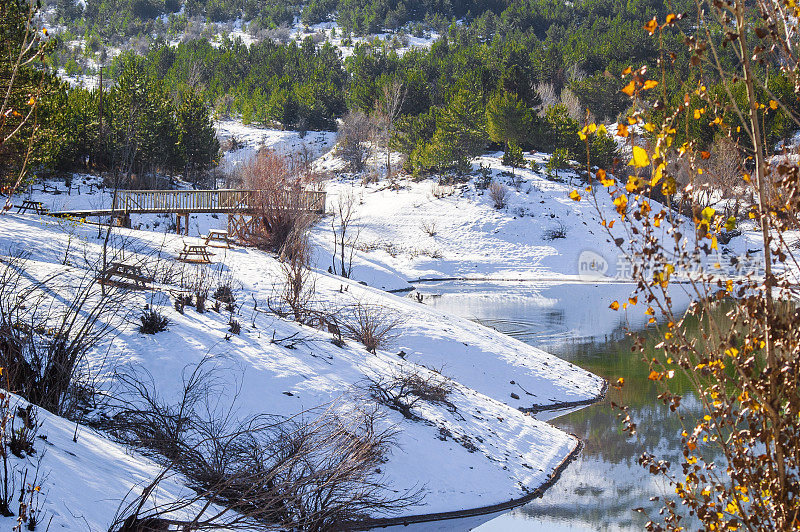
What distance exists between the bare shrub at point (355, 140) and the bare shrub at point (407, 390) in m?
37.1

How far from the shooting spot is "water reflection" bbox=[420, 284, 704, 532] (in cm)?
750

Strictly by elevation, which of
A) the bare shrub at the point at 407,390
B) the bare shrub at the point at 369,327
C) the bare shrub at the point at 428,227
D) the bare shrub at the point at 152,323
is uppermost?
the bare shrub at the point at 428,227

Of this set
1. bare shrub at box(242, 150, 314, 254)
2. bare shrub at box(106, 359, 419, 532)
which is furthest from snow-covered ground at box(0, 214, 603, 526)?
bare shrub at box(242, 150, 314, 254)

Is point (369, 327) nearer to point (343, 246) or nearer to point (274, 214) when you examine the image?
point (274, 214)

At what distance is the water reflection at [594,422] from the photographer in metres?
7.50

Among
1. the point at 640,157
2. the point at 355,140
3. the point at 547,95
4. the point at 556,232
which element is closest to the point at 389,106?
the point at 355,140

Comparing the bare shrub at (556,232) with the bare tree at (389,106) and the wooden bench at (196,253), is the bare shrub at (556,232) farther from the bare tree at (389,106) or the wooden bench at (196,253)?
the wooden bench at (196,253)

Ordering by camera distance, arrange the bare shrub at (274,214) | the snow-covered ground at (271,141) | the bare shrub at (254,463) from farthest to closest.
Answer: the snow-covered ground at (271,141)
the bare shrub at (274,214)
the bare shrub at (254,463)

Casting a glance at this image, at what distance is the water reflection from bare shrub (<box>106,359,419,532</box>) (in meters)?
1.79

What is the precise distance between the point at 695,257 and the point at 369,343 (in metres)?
7.52

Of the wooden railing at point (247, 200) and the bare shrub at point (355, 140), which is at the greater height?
the bare shrub at point (355, 140)

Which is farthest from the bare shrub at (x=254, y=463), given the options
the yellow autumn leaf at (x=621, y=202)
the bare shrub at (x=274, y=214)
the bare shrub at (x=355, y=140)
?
the bare shrub at (x=355, y=140)

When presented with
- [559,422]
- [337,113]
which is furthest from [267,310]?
[337,113]

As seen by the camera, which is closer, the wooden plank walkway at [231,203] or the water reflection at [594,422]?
the water reflection at [594,422]
